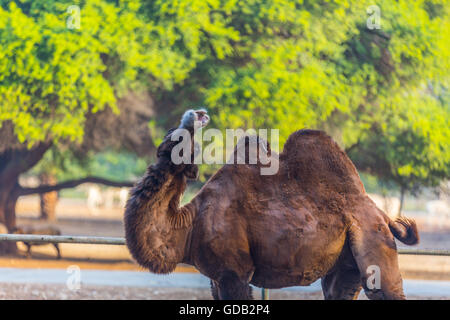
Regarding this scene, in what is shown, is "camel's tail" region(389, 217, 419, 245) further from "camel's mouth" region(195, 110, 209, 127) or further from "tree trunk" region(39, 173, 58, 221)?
"tree trunk" region(39, 173, 58, 221)

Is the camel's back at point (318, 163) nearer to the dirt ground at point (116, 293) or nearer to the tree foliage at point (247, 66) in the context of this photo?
the dirt ground at point (116, 293)

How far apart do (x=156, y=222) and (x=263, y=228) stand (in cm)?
62

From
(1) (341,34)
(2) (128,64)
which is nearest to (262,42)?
(1) (341,34)

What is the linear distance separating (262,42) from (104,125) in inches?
177

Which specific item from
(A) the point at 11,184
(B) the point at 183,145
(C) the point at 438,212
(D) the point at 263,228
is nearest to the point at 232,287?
(D) the point at 263,228

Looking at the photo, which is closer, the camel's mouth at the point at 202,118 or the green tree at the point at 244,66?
the camel's mouth at the point at 202,118

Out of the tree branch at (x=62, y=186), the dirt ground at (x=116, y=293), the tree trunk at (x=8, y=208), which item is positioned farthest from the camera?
the tree branch at (x=62, y=186)

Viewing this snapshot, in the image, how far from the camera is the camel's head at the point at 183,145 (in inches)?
138

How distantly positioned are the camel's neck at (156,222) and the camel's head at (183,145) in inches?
2.6

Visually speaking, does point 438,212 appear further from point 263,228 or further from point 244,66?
point 263,228

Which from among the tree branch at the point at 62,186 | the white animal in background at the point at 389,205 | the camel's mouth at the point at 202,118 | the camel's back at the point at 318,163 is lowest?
the white animal in background at the point at 389,205

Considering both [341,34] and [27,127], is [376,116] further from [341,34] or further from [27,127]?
[27,127]

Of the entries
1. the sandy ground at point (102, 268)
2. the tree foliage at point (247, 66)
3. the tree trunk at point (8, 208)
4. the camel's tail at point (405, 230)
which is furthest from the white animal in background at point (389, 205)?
the tree trunk at point (8, 208)

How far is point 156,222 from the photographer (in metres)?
3.64
